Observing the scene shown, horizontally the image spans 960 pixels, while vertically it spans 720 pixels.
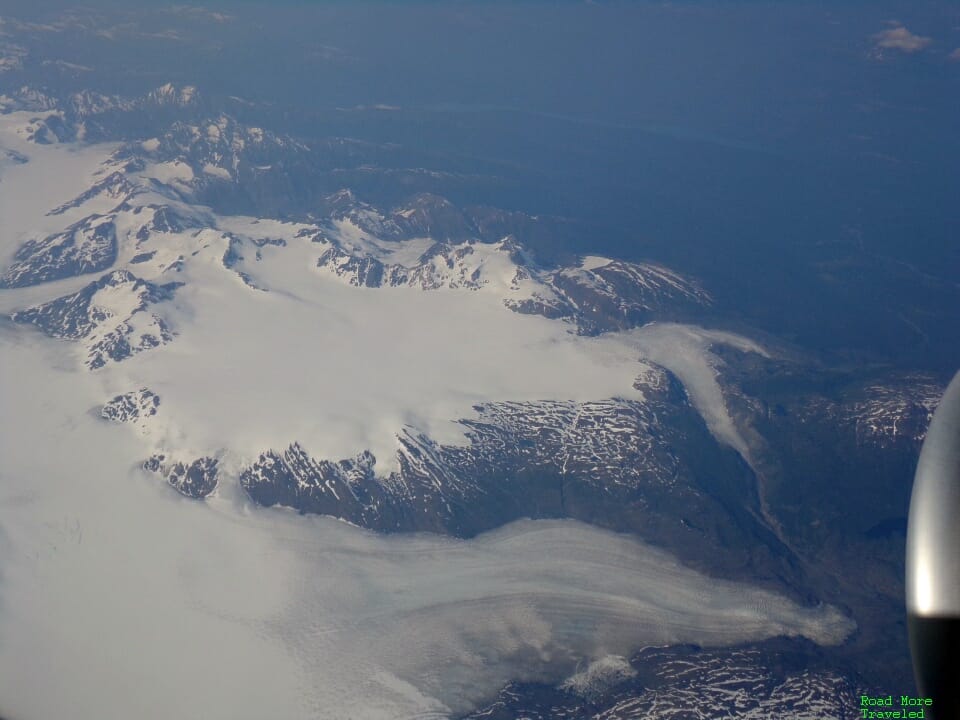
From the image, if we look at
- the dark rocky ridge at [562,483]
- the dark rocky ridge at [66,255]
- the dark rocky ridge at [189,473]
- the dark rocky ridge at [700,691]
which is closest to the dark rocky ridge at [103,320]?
the dark rocky ridge at [66,255]

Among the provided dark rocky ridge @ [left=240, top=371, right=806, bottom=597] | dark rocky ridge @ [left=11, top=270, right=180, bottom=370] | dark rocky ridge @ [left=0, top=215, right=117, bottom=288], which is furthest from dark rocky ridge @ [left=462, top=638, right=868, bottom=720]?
dark rocky ridge @ [left=0, top=215, right=117, bottom=288]

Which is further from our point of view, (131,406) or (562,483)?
(131,406)

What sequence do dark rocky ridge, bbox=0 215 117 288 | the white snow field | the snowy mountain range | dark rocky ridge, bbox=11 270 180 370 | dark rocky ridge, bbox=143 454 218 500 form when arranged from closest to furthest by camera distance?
1. the white snow field
2. dark rocky ridge, bbox=143 454 218 500
3. the snowy mountain range
4. dark rocky ridge, bbox=11 270 180 370
5. dark rocky ridge, bbox=0 215 117 288

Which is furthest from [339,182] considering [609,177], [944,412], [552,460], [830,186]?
[944,412]

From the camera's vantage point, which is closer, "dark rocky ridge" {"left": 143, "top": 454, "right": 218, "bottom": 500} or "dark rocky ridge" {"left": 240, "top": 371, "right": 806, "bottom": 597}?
"dark rocky ridge" {"left": 143, "top": 454, "right": 218, "bottom": 500}

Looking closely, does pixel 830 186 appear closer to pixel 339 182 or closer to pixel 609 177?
pixel 609 177

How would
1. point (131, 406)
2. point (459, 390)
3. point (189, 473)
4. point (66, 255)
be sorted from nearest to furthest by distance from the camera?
point (189, 473) → point (131, 406) → point (459, 390) → point (66, 255)

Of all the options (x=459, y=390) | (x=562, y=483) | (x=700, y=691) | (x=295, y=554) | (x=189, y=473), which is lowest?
(x=295, y=554)

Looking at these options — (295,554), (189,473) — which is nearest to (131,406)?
(189,473)

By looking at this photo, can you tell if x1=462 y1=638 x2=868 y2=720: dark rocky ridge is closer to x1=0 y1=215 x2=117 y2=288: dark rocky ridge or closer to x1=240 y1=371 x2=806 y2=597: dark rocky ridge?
x1=240 y1=371 x2=806 y2=597: dark rocky ridge

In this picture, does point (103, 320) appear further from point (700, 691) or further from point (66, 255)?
point (700, 691)
